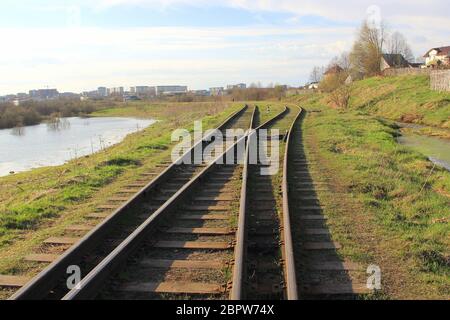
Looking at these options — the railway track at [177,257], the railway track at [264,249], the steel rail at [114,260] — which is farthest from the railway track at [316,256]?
the steel rail at [114,260]

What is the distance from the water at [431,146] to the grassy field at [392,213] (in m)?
1.57

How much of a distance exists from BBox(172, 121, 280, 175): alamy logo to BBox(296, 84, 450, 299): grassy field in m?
1.23

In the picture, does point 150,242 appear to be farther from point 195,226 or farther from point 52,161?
point 52,161

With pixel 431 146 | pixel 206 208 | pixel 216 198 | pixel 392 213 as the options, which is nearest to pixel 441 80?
pixel 431 146

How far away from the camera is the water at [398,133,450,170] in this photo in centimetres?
1667

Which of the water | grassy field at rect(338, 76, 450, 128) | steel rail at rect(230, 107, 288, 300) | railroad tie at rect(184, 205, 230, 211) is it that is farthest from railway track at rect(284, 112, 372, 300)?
grassy field at rect(338, 76, 450, 128)

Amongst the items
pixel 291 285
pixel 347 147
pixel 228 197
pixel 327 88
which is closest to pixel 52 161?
pixel 347 147

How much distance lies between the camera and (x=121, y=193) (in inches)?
368

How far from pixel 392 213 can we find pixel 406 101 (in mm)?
31175

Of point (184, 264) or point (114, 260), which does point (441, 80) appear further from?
point (114, 260)

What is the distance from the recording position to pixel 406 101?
1433 inches

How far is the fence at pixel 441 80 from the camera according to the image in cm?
3428

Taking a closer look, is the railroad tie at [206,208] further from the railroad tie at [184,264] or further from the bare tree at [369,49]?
the bare tree at [369,49]

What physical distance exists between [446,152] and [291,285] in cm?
1591
